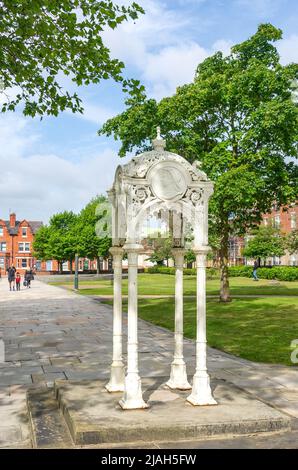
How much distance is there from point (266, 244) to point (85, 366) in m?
54.7

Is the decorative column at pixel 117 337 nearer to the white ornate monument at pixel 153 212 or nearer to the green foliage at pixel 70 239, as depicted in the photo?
the white ornate monument at pixel 153 212

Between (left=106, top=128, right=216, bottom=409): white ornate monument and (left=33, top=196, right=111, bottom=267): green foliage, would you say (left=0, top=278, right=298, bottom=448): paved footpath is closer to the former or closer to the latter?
(left=106, top=128, right=216, bottom=409): white ornate monument

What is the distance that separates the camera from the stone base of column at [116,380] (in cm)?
740

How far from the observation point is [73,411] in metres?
6.26

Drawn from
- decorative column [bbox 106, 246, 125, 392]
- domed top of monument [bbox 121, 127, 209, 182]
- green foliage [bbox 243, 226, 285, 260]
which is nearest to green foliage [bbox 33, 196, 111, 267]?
green foliage [bbox 243, 226, 285, 260]

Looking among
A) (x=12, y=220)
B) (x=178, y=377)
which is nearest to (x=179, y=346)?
(x=178, y=377)

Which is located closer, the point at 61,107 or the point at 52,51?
the point at 52,51

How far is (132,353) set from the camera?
6.72 m

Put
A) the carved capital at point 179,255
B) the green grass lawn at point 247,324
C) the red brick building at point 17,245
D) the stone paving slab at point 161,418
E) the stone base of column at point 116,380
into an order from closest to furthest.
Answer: the stone paving slab at point 161,418
the stone base of column at point 116,380
the carved capital at point 179,255
the green grass lawn at point 247,324
the red brick building at point 17,245

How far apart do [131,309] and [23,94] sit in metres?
7.91

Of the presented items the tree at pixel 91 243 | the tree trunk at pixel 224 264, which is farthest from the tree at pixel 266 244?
the tree trunk at pixel 224 264

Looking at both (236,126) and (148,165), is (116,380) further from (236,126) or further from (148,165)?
(236,126)
